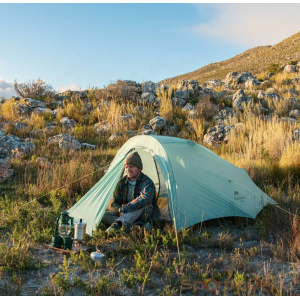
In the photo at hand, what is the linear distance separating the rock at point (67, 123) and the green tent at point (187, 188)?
7.25 metres

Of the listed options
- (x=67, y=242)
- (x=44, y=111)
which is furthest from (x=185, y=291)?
(x=44, y=111)

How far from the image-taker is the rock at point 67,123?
1309cm

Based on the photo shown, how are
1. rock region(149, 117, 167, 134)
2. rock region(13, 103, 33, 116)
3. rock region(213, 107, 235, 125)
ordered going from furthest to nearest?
rock region(13, 103, 33, 116)
rock region(213, 107, 235, 125)
rock region(149, 117, 167, 134)

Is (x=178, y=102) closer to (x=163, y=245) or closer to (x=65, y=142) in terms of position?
(x=65, y=142)

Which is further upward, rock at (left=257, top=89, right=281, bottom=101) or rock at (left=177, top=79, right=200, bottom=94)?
rock at (left=177, top=79, right=200, bottom=94)

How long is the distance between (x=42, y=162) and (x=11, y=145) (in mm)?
1902

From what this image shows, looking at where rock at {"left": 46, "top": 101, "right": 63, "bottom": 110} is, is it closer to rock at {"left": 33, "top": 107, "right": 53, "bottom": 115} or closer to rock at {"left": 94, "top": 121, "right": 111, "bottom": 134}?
rock at {"left": 33, "top": 107, "right": 53, "bottom": 115}

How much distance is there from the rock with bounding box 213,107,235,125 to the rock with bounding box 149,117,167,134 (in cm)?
189

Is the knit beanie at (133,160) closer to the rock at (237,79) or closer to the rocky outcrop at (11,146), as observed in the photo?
the rocky outcrop at (11,146)

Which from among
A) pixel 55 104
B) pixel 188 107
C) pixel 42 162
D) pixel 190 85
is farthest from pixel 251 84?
pixel 42 162

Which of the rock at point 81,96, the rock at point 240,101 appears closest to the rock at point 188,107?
the rock at point 240,101

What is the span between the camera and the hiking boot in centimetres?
508

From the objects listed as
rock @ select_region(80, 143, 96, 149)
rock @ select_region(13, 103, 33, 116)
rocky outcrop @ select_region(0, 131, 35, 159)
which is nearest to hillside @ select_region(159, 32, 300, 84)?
rock @ select_region(13, 103, 33, 116)

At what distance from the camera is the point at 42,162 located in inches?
354
